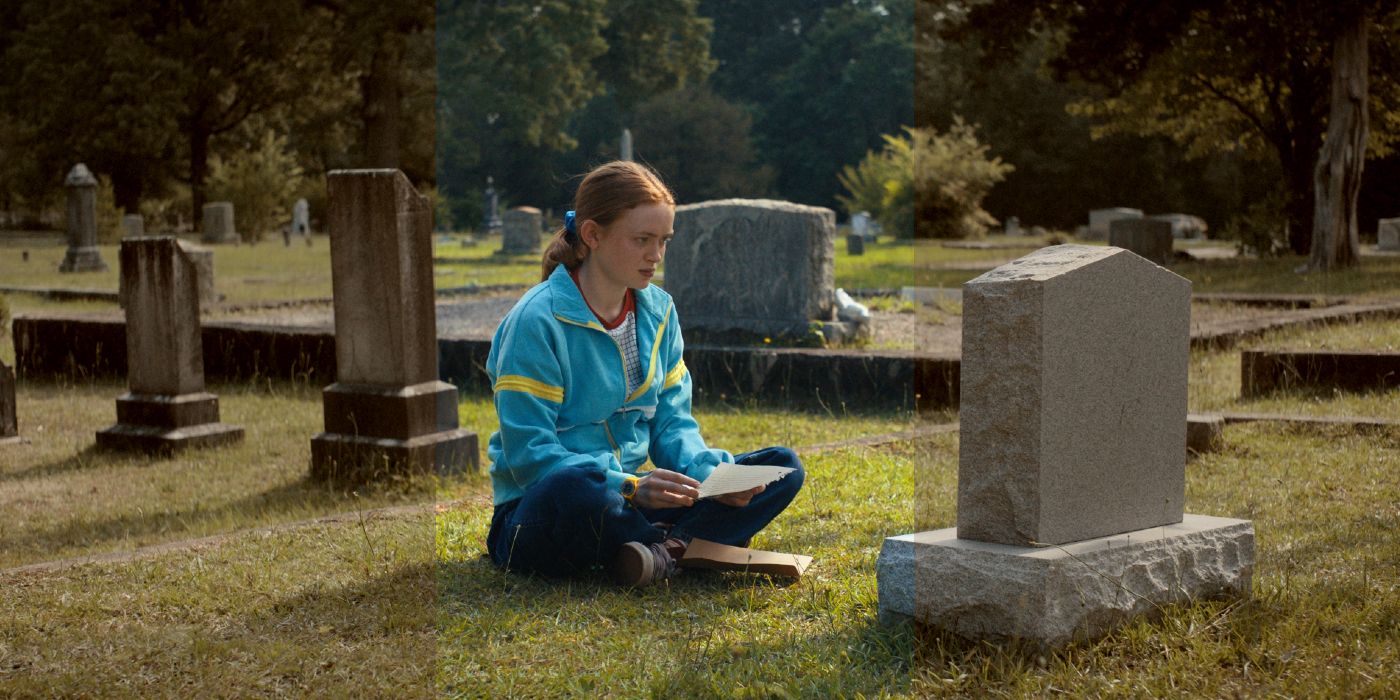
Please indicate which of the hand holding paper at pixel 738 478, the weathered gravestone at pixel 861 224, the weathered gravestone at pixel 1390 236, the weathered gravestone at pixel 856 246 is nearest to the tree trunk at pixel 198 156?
the weathered gravestone at pixel 861 224

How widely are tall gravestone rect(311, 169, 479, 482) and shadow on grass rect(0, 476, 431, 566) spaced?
0.26 meters

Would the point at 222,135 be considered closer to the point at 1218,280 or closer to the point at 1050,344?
the point at 1218,280

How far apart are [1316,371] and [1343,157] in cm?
1098

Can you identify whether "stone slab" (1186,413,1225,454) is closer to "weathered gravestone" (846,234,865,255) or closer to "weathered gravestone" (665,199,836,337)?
"weathered gravestone" (665,199,836,337)

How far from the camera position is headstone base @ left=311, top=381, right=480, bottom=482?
6.68 m

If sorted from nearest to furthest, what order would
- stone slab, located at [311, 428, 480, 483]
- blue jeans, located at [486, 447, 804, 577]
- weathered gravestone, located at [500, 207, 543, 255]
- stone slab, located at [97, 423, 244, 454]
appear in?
blue jeans, located at [486, 447, 804, 577] → stone slab, located at [311, 428, 480, 483] → stone slab, located at [97, 423, 244, 454] → weathered gravestone, located at [500, 207, 543, 255]

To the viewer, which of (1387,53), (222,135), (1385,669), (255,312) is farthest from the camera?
(222,135)

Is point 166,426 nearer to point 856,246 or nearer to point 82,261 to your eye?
point 82,261

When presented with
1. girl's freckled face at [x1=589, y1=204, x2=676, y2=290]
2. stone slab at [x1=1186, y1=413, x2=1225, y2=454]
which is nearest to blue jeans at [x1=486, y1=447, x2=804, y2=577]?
girl's freckled face at [x1=589, y1=204, x2=676, y2=290]

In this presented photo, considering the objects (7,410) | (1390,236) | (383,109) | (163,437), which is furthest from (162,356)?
(383,109)

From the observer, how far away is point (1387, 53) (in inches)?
815

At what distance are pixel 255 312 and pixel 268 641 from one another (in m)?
11.3

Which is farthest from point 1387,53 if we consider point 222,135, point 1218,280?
point 222,135

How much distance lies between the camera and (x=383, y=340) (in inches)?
268
